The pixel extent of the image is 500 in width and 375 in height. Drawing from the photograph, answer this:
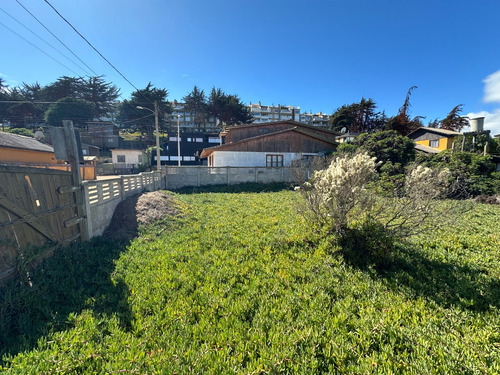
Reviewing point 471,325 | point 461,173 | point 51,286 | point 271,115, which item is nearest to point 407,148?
point 461,173

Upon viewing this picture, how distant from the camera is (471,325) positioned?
2.85 meters

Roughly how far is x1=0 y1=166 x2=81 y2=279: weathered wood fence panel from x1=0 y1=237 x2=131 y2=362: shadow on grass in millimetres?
372

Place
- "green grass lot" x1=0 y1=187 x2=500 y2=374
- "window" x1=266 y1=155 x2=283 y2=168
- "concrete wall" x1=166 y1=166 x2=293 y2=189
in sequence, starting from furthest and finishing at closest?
1. "window" x1=266 y1=155 x2=283 y2=168
2. "concrete wall" x1=166 y1=166 x2=293 y2=189
3. "green grass lot" x1=0 y1=187 x2=500 y2=374

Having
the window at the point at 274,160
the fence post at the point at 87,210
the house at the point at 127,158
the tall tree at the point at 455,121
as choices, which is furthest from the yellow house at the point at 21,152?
the tall tree at the point at 455,121

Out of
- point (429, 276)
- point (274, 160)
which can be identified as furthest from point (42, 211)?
point (274, 160)

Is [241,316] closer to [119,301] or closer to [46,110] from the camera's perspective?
[119,301]

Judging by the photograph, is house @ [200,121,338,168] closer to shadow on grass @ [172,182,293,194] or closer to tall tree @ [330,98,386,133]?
shadow on grass @ [172,182,293,194]

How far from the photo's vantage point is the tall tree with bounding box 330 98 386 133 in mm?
36444

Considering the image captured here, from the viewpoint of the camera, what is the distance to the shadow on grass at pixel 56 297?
2.49 metres

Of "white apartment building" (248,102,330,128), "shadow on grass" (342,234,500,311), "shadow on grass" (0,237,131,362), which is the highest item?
"white apartment building" (248,102,330,128)

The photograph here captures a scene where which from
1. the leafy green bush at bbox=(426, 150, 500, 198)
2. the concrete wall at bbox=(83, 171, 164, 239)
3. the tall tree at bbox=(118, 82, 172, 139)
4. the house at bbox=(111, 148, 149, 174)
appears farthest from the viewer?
the tall tree at bbox=(118, 82, 172, 139)

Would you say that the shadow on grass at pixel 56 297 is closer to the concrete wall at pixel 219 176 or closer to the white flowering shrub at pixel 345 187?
the white flowering shrub at pixel 345 187

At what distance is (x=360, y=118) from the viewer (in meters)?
37.1

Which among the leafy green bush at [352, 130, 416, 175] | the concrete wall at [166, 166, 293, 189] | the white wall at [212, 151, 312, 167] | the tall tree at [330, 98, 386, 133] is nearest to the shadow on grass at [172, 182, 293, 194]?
the concrete wall at [166, 166, 293, 189]
